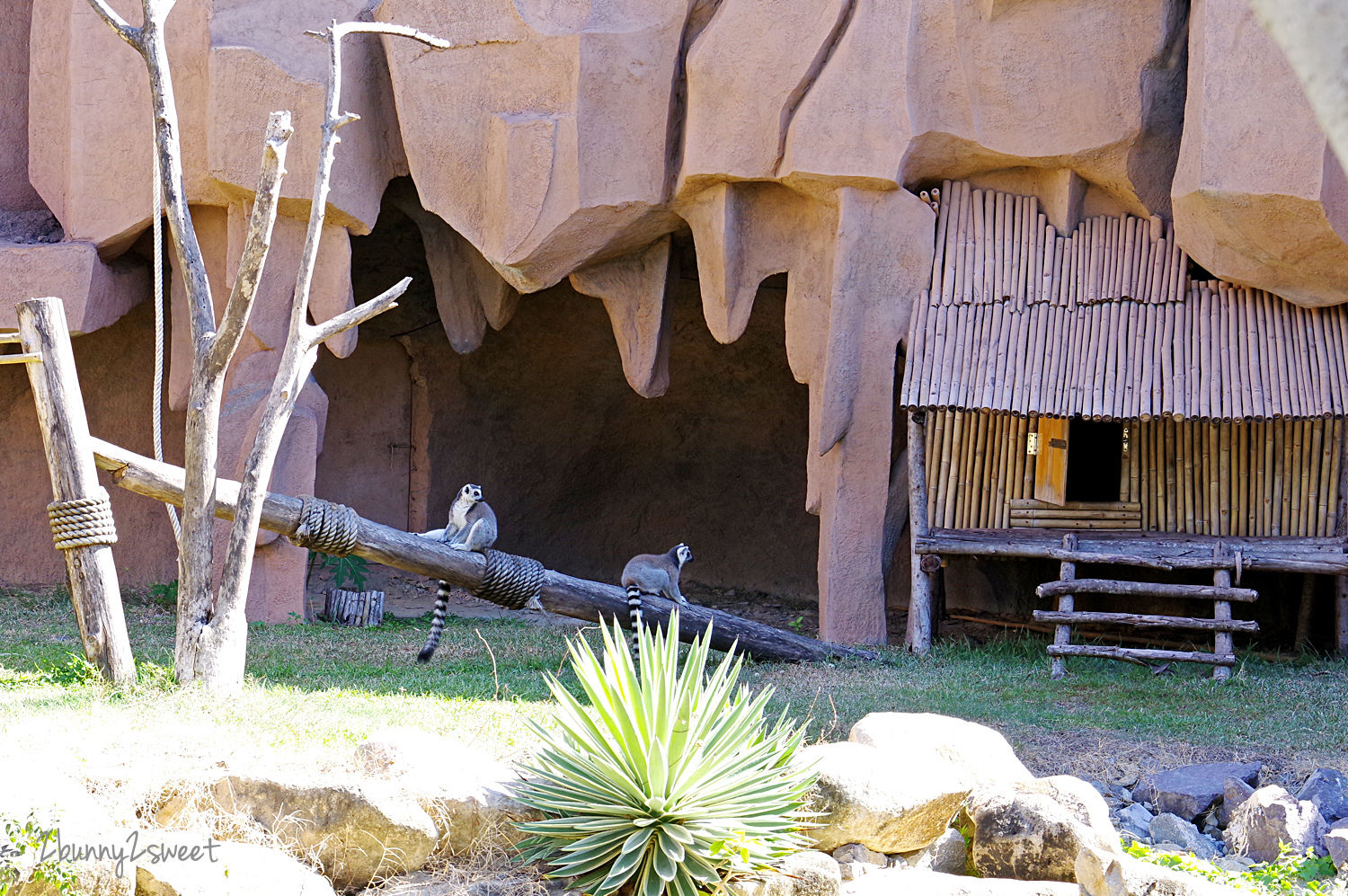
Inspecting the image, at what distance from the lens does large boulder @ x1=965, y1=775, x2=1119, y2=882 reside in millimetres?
5504

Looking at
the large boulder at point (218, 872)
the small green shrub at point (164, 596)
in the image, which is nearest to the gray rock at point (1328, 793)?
the large boulder at point (218, 872)

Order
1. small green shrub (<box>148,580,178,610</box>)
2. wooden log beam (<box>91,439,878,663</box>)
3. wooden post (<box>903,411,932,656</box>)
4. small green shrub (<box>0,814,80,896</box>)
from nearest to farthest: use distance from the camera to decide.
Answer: small green shrub (<box>0,814,80,896</box>) < wooden log beam (<box>91,439,878,663</box>) < wooden post (<box>903,411,932,656</box>) < small green shrub (<box>148,580,178,610</box>)

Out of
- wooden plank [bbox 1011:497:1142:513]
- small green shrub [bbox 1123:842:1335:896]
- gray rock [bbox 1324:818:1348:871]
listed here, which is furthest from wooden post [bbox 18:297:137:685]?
wooden plank [bbox 1011:497:1142:513]

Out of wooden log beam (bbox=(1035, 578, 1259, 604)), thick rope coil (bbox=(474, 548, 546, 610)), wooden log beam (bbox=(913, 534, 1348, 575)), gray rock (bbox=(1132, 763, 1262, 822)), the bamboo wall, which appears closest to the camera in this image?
gray rock (bbox=(1132, 763, 1262, 822))

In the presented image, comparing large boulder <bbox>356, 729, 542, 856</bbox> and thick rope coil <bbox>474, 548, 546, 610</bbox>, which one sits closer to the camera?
large boulder <bbox>356, 729, 542, 856</bbox>

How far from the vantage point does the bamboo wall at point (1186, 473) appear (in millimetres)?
10492

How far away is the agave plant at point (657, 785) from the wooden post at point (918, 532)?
6.04 metres

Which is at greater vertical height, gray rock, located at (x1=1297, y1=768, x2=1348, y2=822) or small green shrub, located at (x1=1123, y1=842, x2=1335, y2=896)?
gray rock, located at (x1=1297, y1=768, x2=1348, y2=822)

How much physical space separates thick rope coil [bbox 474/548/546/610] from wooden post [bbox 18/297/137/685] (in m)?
2.48

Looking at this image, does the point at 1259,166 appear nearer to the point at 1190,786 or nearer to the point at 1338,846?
the point at 1190,786

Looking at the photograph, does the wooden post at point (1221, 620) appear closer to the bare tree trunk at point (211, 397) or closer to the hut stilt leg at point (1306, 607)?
the hut stilt leg at point (1306, 607)

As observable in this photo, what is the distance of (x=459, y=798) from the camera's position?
5246 mm

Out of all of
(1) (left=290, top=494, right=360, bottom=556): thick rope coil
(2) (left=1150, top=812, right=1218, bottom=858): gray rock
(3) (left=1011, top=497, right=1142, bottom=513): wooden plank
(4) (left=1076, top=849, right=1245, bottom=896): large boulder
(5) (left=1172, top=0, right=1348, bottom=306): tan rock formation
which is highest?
(5) (left=1172, top=0, right=1348, bottom=306): tan rock formation

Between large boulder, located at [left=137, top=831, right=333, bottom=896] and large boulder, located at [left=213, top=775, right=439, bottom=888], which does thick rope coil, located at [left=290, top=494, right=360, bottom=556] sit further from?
large boulder, located at [left=137, top=831, right=333, bottom=896]
